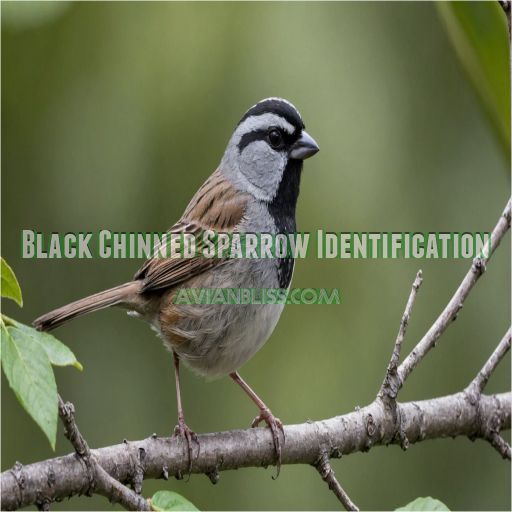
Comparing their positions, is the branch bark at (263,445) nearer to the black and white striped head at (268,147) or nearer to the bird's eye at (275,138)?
the black and white striped head at (268,147)

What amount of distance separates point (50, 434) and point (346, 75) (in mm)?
3585

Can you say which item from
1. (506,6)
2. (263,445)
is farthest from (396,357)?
(506,6)

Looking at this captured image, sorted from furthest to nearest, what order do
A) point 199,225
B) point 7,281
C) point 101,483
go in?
point 199,225 < point 101,483 < point 7,281

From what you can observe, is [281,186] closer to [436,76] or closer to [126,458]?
[126,458]

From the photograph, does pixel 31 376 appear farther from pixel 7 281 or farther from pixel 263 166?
pixel 263 166

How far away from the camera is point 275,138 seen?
3.56 metres

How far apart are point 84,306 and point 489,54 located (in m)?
1.79

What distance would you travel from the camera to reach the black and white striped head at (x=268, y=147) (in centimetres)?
353

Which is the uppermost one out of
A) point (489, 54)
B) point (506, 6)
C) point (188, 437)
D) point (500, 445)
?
point (506, 6)

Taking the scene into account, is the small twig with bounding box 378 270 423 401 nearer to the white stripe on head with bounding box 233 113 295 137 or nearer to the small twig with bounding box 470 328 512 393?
the small twig with bounding box 470 328 512 393

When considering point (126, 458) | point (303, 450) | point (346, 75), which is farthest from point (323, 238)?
point (126, 458)

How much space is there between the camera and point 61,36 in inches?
190

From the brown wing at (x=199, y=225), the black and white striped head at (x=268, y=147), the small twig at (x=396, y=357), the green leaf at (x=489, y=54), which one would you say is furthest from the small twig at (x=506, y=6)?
the brown wing at (x=199, y=225)

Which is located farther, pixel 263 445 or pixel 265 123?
pixel 265 123
